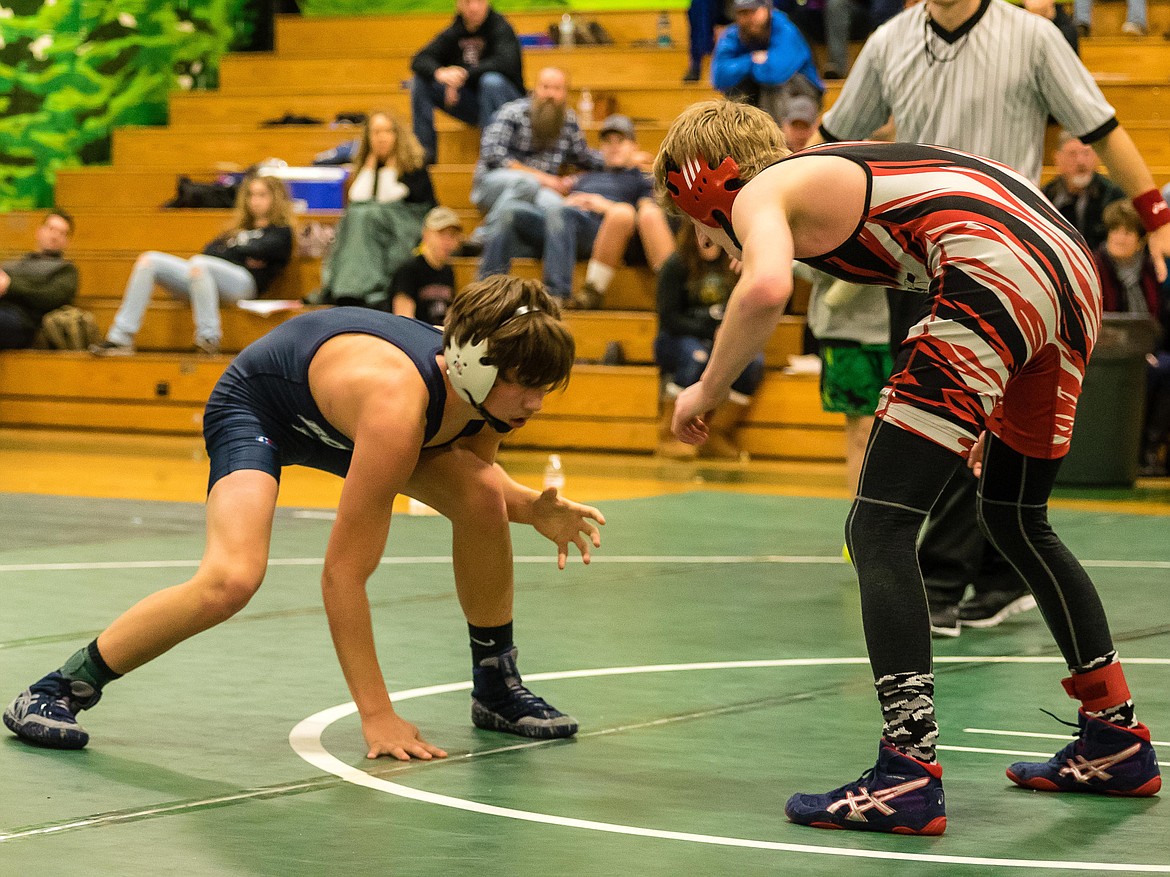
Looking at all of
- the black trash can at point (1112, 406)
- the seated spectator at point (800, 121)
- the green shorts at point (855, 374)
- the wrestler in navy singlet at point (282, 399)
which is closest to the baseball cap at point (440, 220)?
the seated spectator at point (800, 121)

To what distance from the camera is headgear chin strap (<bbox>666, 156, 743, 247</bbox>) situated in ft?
10.1

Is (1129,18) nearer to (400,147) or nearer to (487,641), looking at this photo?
(400,147)

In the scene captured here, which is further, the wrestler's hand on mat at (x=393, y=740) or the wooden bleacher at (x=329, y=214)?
the wooden bleacher at (x=329, y=214)

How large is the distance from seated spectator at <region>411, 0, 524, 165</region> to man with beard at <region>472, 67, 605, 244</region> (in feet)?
2.22

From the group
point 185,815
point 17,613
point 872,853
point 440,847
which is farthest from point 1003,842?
point 17,613

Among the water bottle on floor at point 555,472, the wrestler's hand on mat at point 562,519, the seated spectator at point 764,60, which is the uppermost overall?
the seated spectator at point 764,60

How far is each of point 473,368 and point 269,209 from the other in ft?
28.0

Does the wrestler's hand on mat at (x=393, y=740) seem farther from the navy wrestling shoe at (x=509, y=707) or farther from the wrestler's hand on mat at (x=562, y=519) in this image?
the wrestler's hand on mat at (x=562, y=519)

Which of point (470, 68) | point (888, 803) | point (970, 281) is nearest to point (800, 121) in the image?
point (470, 68)

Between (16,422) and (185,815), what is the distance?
30.9ft

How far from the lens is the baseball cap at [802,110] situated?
393 inches

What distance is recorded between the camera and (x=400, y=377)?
329cm

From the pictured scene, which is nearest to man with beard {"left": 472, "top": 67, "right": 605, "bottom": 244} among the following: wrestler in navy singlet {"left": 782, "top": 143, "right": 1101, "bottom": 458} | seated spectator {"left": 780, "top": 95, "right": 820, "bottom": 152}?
seated spectator {"left": 780, "top": 95, "right": 820, "bottom": 152}

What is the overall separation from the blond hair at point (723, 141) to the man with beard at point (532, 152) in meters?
7.58
